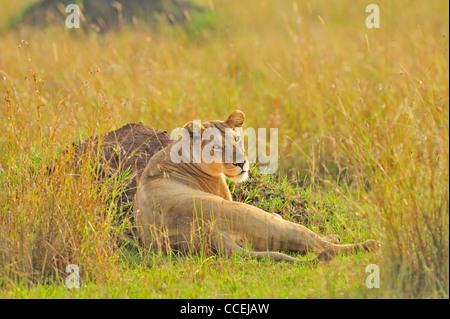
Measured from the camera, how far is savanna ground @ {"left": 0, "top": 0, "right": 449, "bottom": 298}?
170 inches

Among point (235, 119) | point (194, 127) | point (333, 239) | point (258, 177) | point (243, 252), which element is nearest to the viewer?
point (243, 252)

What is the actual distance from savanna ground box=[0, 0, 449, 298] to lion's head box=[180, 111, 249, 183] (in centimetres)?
75

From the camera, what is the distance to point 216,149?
5.70m

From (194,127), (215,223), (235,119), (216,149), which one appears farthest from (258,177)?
(215,223)

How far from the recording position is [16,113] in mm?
5148

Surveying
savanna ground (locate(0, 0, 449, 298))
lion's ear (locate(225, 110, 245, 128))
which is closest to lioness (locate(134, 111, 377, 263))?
savanna ground (locate(0, 0, 449, 298))

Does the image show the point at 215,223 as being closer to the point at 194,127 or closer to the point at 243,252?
the point at 243,252

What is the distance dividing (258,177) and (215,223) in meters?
2.03

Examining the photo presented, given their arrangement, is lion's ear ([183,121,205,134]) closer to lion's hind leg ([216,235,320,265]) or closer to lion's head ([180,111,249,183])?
lion's head ([180,111,249,183])

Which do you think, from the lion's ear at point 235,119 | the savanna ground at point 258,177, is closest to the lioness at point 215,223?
the savanna ground at point 258,177

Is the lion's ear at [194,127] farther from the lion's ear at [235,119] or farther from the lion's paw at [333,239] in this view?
the lion's paw at [333,239]

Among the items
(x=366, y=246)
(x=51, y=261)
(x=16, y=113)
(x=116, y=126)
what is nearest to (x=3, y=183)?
(x=16, y=113)

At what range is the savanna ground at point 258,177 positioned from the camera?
431 centimetres

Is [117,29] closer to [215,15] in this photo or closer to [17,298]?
[215,15]
